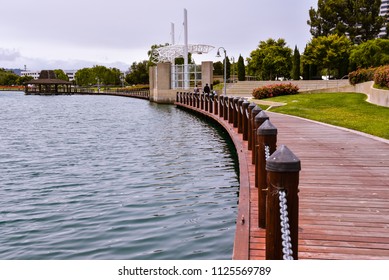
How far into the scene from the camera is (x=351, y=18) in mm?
75000

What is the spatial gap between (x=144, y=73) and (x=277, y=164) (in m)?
134

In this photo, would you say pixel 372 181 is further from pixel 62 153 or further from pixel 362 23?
pixel 362 23

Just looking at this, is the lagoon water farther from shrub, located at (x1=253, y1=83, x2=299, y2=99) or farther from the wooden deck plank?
shrub, located at (x1=253, y1=83, x2=299, y2=99)

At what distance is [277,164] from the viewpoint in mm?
4184

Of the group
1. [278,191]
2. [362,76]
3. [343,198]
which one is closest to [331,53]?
[362,76]

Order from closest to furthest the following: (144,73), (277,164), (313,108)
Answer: (277,164) < (313,108) < (144,73)

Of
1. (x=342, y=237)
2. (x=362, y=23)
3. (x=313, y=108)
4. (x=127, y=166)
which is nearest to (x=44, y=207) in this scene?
(x=127, y=166)

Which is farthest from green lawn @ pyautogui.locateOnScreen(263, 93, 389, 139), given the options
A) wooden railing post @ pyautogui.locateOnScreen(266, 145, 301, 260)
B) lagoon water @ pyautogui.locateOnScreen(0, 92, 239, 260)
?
wooden railing post @ pyautogui.locateOnScreen(266, 145, 301, 260)

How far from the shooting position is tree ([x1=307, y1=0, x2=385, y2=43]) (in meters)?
74.5

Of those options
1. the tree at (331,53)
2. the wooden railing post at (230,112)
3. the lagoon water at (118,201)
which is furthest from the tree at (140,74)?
the lagoon water at (118,201)

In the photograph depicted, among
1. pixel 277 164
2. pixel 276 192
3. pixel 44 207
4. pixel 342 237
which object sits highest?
pixel 277 164

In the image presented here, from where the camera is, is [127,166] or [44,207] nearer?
[44,207]

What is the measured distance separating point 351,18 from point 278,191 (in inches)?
3060

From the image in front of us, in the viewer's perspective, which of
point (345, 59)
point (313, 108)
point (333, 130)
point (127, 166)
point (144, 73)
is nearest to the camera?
point (127, 166)
